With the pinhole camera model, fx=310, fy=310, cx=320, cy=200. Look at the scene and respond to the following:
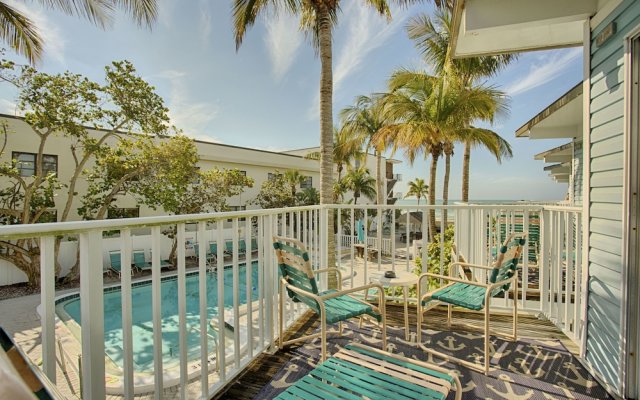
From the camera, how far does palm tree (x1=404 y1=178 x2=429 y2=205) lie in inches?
1398

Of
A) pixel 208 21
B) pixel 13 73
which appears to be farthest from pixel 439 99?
pixel 13 73

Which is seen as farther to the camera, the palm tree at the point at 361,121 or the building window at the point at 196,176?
the palm tree at the point at 361,121

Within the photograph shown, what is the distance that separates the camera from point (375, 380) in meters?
1.56

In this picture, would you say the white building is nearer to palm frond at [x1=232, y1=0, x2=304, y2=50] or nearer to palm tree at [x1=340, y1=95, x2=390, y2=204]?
palm tree at [x1=340, y1=95, x2=390, y2=204]

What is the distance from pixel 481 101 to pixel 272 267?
395 inches

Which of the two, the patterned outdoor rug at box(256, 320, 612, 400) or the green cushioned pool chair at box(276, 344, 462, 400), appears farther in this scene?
the patterned outdoor rug at box(256, 320, 612, 400)

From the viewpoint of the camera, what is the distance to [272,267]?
2.79 metres

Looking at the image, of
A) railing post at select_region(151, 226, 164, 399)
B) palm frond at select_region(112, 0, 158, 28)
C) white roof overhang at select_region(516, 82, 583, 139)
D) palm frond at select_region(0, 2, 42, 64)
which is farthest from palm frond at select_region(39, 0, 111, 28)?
white roof overhang at select_region(516, 82, 583, 139)

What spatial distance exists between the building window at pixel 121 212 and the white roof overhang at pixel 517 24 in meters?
13.4

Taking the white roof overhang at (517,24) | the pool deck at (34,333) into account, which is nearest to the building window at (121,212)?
the pool deck at (34,333)

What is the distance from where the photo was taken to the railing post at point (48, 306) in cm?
113

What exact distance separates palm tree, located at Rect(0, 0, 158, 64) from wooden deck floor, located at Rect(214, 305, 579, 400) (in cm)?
711

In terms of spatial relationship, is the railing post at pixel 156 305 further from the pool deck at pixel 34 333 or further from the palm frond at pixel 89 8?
the palm frond at pixel 89 8

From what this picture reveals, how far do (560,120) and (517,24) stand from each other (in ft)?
13.1
